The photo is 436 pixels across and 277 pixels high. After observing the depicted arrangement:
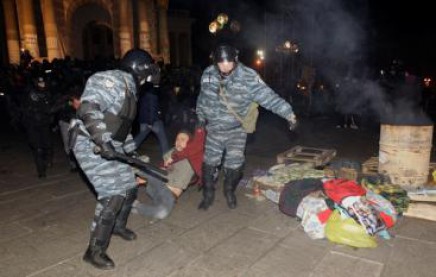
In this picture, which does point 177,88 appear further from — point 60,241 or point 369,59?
point 369,59

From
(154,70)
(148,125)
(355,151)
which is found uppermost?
(154,70)

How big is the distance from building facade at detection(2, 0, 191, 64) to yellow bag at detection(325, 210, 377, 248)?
57.2 ft

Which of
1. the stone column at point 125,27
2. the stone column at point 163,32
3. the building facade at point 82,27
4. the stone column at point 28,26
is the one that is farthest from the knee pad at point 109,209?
the stone column at point 163,32

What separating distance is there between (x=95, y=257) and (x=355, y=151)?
7.08 m

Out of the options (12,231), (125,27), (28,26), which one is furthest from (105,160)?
(125,27)

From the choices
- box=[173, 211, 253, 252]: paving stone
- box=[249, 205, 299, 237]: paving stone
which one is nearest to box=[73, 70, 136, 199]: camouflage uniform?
box=[173, 211, 253, 252]: paving stone

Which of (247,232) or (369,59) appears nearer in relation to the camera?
(247,232)

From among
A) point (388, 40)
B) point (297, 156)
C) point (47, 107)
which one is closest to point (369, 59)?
point (388, 40)

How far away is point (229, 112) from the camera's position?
504 centimetres

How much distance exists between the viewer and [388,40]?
76.7ft

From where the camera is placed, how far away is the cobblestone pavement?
3.66 meters

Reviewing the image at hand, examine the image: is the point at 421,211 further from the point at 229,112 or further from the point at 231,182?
the point at 229,112

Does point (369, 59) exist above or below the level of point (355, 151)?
above

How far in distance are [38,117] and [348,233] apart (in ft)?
18.7
